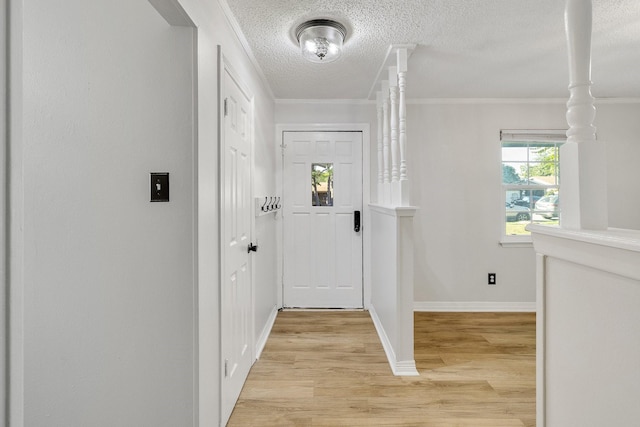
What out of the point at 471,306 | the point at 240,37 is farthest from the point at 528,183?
the point at 240,37

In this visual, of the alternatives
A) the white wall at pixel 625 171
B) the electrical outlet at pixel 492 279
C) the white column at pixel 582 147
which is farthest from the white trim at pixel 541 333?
the white wall at pixel 625 171

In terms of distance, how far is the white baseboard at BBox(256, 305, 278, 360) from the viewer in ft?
8.63

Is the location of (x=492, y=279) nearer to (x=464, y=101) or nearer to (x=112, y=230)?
(x=464, y=101)

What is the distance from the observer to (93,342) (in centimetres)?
137

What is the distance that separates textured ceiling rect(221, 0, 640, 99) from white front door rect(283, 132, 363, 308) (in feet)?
1.82

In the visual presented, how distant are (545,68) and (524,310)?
238 cm

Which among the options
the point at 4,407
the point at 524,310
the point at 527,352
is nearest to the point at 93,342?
the point at 4,407

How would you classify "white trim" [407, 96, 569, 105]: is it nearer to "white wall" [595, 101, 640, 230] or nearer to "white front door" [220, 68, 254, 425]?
"white wall" [595, 101, 640, 230]

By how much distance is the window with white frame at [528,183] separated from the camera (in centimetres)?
364

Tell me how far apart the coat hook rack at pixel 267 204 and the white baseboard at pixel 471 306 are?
182cm

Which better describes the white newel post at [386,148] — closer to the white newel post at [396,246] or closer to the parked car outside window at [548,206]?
the white newel post at [396,246]

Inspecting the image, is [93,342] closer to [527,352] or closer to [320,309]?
[320,309]

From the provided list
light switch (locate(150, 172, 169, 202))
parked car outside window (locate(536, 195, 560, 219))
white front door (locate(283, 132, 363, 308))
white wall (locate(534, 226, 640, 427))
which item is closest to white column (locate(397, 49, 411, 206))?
white front door (locate(283, 132, 363, 308))

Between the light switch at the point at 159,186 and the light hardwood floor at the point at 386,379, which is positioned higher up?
the light switch at the point at 159,186
